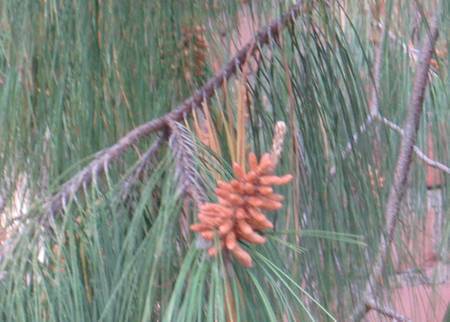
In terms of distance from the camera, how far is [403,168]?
2.70 feet

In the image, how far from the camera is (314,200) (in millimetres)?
682

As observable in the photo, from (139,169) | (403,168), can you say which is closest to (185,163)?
(139,169)

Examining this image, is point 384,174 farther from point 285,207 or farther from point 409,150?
point 285,207

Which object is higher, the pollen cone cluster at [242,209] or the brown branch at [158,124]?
the brown branch at [158,124]

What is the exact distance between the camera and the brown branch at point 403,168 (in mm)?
739

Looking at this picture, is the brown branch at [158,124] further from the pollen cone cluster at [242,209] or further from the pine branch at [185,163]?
the pollen cone cluster at [242,209]

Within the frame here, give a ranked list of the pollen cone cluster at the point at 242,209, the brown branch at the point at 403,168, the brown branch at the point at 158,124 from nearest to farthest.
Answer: the pollen cone cluster at the point at 242,209, the brown branch at the point at 158,124, the brown branch at the point at 403,168

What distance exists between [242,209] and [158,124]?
0.16 metres

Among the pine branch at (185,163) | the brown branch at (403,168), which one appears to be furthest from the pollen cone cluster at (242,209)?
the brown branch at (403,168)

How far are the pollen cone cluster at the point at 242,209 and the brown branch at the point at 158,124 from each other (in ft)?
0.41

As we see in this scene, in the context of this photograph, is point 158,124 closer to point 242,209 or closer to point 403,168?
point 242,209

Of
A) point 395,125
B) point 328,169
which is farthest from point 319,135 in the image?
point 395,125

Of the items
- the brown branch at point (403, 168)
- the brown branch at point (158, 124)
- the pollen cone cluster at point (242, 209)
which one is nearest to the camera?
the pollen cone cluster at point (242, 209)

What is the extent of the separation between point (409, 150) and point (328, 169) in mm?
166
